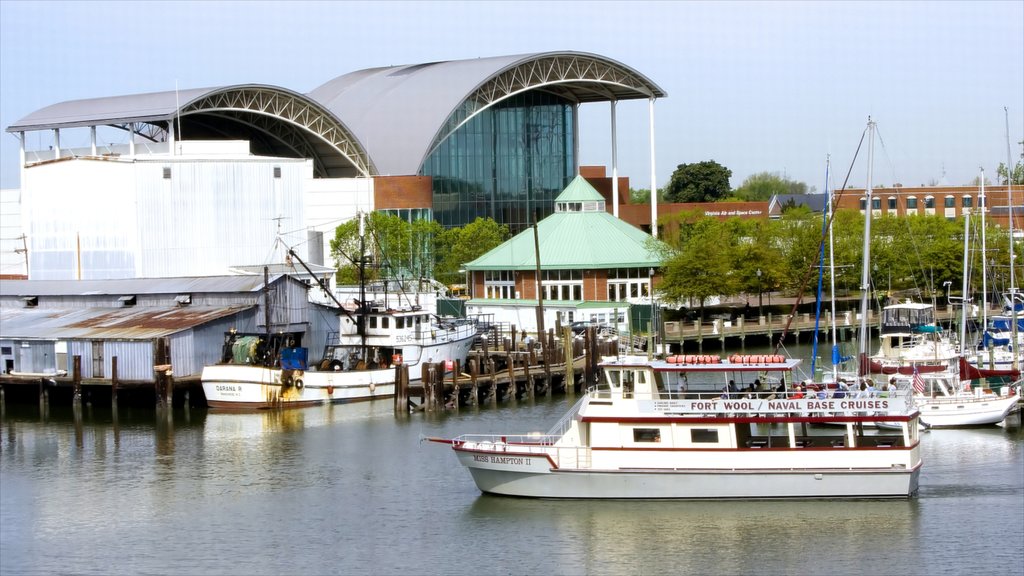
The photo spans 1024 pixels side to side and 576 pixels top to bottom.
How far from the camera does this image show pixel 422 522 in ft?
132

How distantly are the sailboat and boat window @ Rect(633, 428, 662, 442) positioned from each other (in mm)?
22561

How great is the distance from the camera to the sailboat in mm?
61719

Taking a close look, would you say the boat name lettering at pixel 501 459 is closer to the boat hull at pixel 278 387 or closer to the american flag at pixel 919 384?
the american flag at pixel 919 384

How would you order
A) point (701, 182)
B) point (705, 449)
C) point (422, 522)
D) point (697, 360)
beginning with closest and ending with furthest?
point (422, 522), point (705, 449), point (697, 360), point (701, 182)

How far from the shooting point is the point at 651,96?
12756cm

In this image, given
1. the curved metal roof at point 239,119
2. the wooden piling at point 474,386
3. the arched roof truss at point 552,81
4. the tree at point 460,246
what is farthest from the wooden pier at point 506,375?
Answer: the arched roof truss at point 552,81

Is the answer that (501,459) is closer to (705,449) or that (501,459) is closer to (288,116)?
(705,449)

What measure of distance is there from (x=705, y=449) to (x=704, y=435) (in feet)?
1.52

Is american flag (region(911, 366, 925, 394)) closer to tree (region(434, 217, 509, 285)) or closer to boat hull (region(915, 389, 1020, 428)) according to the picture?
boat hull (region(915, 389, 1020, 428))

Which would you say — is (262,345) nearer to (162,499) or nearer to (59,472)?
(59,472)

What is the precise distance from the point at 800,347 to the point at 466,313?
21.1m

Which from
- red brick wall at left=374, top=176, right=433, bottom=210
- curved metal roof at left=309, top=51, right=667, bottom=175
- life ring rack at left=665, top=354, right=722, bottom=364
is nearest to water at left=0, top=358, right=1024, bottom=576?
life ring rack at left=665, top=354, right=722, bottom=364

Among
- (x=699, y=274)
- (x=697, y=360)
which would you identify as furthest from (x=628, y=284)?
(x=697, y=360)

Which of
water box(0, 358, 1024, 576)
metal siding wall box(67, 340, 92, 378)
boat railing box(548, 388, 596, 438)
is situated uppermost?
metal siding wall box(67, 340, 92, 378)
